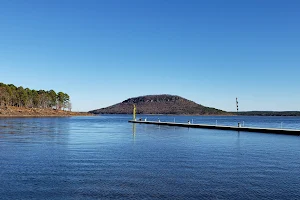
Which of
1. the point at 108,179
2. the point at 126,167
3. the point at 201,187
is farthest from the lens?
the point at 126,167

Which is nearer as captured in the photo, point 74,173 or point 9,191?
point 9,191

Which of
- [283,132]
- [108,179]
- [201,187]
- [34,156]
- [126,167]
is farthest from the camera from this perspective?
[283,132]

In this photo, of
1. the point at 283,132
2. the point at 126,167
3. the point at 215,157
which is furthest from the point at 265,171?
the point at 283,132

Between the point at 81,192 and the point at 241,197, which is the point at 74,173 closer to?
the point at 81,192

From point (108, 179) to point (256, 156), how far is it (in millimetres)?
16674

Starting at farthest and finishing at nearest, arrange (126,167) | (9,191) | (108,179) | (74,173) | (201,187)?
(126,167) → (74,173) → (108,179) → (201,187) → (9,191)

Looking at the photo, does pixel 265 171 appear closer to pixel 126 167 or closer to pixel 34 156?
pixel 126 167

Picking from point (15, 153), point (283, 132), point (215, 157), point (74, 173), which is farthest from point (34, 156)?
point (283, 132)

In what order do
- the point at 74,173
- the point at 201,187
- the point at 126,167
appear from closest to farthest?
the point at 201,187 → the point at 74,173 → the point at 126,167

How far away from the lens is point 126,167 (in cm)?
2392

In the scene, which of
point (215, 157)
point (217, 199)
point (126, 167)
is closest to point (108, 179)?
point (126, 167)

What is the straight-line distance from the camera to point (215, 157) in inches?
1164

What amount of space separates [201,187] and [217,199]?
7.80 feet

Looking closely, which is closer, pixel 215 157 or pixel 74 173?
pixel 74 173
